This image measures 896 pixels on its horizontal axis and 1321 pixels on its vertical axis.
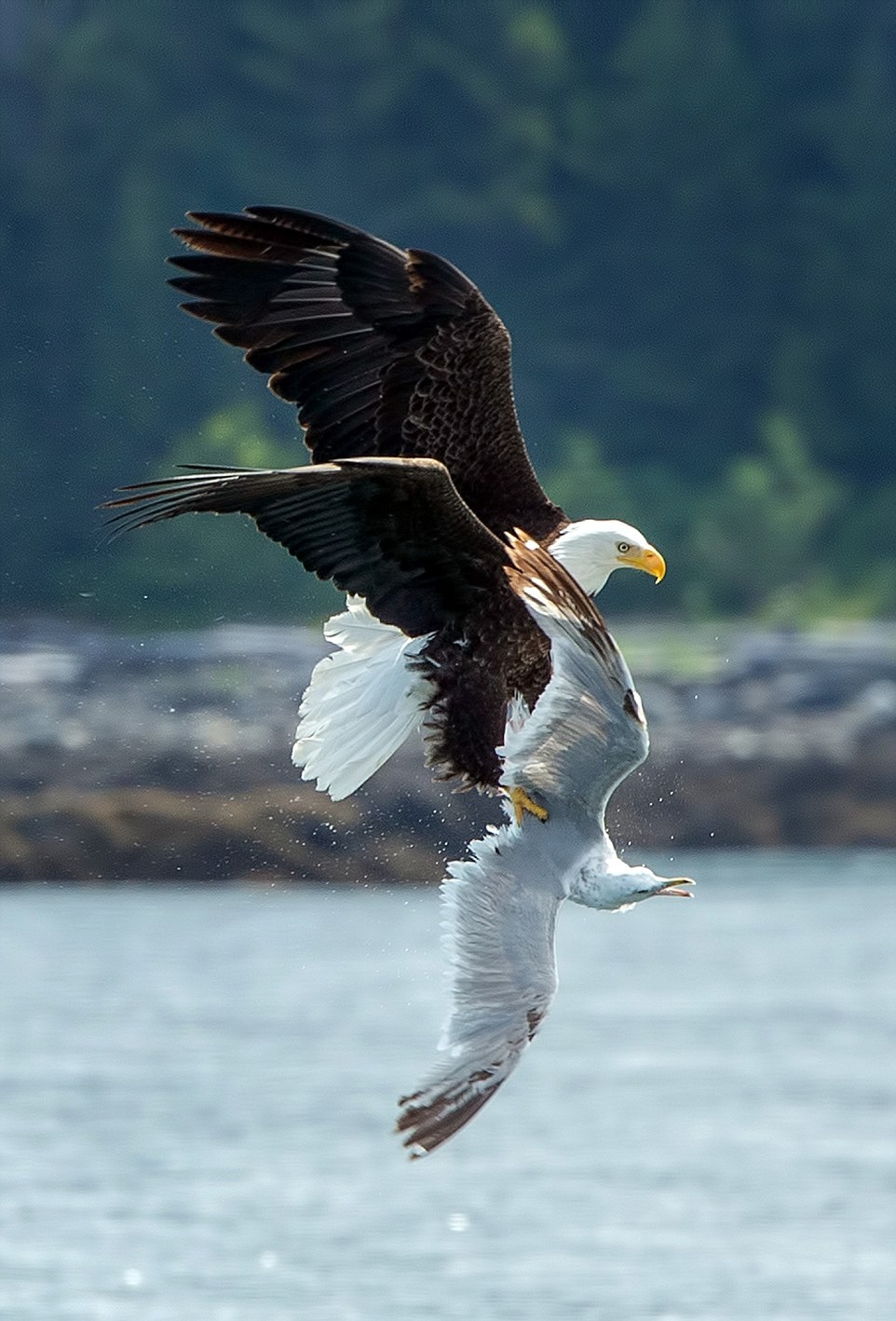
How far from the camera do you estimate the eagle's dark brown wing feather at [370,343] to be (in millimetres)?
7625

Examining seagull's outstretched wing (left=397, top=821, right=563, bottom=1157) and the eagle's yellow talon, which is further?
the eagle's yellow talon

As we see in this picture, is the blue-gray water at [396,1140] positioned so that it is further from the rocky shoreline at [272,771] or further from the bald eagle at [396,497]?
the bald eagle at [396,497]

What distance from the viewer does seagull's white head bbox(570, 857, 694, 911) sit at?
6406 millimetres

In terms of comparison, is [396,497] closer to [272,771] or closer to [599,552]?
[599,552]

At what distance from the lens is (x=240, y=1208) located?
12445mm

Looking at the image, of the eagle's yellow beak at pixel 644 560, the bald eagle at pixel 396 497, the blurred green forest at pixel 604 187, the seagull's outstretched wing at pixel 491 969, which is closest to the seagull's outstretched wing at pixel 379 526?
the bald eagle at pixel 396 497

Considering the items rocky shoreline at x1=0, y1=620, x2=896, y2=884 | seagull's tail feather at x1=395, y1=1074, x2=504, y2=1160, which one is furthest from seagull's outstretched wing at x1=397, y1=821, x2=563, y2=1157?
rocky shoreline at x1=0, y1=620, x2=896, y2=884

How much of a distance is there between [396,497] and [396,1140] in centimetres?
687

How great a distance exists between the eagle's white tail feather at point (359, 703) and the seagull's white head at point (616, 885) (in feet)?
3.20

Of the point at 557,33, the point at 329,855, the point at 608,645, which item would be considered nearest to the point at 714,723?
the point at 329,855

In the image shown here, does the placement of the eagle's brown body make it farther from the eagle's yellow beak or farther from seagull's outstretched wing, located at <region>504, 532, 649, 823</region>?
seagull's outstretched wing, located at <region>504, 532, 649, 823</region>

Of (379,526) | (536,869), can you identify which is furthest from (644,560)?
(536,869)

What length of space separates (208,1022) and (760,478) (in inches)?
487

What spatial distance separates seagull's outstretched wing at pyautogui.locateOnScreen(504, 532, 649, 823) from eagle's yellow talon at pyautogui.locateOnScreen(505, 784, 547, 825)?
0.02m
